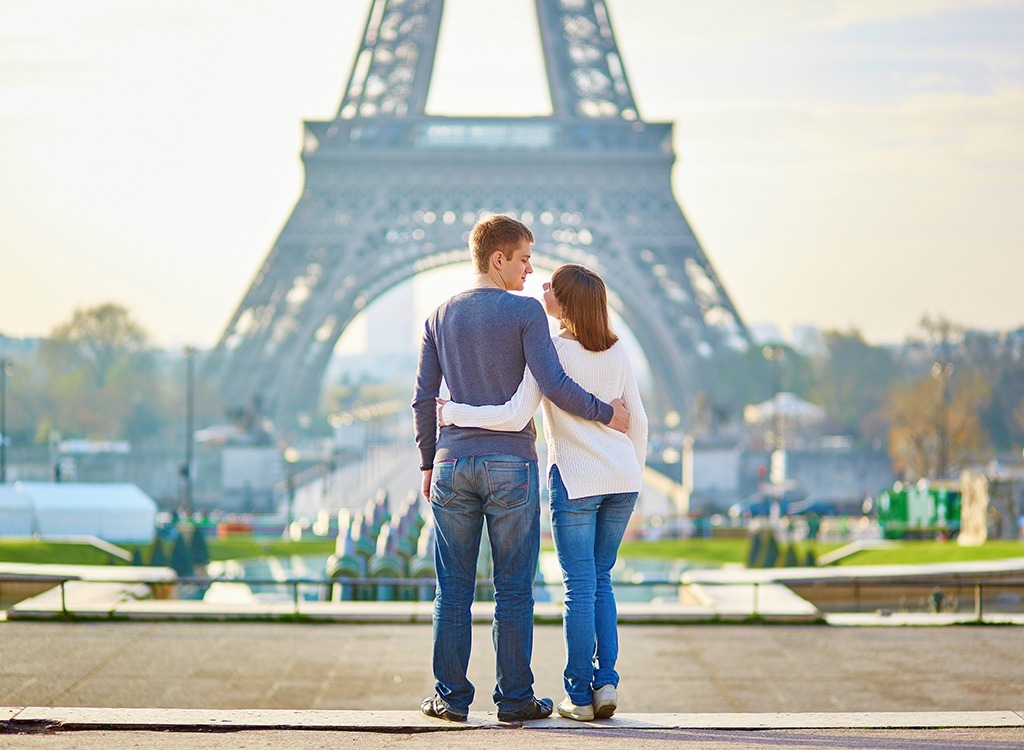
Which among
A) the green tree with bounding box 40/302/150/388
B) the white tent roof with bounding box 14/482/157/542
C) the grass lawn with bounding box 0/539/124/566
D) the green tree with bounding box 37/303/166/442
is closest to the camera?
the grass lawn with bounding box 0/539/124/566

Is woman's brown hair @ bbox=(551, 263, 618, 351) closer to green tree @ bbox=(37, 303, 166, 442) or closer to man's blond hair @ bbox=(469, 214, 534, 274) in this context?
man's blond hair @ bbox=(469, 214, 534, 274)

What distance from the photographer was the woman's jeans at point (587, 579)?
5113 mm

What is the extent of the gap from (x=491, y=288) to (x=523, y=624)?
46.1 inches

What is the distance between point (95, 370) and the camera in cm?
5931

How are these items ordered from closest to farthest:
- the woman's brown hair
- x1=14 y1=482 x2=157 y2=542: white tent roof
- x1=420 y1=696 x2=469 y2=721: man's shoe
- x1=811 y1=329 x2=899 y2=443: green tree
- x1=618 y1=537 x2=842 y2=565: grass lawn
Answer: x1=420 y1=696 x2=469 y2=721: man's shoe, the woman's brown hair, x1=14 y1=482 x2=157 y2=542: white tent roof, x1=618 y1=537 x2=842 y2=565: grass lawn, x1=811 y1=329 x2=899 y2=443: green tree

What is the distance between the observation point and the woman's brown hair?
518 cm

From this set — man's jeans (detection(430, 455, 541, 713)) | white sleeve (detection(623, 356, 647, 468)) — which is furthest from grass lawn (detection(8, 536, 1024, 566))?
man's jeans (detection(430, 455, 541, 713))

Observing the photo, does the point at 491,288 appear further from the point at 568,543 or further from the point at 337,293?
the point at 337,293

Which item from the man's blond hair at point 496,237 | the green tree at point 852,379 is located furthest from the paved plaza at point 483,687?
the green tree at point 852,379

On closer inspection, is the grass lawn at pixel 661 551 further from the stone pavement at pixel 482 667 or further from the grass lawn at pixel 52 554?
the stone pavement at pixel 482 667

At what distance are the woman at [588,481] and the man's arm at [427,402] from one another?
93 millimetres

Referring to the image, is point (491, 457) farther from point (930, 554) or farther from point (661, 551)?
point (661, 551)

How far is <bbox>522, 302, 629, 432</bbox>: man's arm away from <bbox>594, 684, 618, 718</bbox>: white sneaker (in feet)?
3.21

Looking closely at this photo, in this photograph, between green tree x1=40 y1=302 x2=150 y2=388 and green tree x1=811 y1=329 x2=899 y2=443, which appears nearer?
green tree x1=40 y1=302 x2=150 y2=388
